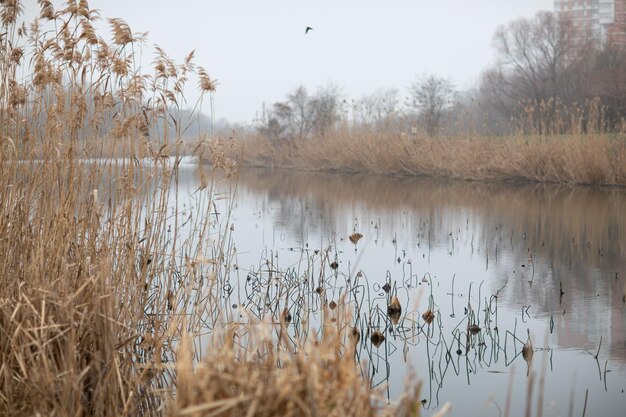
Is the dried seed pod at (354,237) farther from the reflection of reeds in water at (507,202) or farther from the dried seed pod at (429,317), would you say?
the reflection of reeds in water at (507,202)

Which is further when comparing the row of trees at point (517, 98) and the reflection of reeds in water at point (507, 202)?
the row of trees at point (517, 98)

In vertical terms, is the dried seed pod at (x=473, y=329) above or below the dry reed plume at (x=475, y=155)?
below

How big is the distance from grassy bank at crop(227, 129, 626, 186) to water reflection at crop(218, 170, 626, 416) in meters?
1.26

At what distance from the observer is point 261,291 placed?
5.23m

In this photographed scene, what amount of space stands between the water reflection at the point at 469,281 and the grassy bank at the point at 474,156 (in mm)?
1259

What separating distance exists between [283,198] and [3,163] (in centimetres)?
958

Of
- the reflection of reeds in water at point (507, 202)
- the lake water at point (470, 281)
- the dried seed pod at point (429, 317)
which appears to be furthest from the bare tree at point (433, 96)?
the dried seed pod at point (429, 317)

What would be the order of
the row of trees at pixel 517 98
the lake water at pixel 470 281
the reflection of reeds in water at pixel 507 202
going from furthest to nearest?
the row of trees at pixel 517 98
the reflection of reeds in water at pixel 507 202
the lake water at pixel 470 281

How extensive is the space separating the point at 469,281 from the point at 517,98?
34645mm

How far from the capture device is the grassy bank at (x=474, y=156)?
13.8m

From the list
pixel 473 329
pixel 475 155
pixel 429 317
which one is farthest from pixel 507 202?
pixel 473 329

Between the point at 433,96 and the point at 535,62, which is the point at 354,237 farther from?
the point at 535,62

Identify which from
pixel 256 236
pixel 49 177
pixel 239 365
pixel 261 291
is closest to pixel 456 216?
pixel 256 236

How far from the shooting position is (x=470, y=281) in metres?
6.09
